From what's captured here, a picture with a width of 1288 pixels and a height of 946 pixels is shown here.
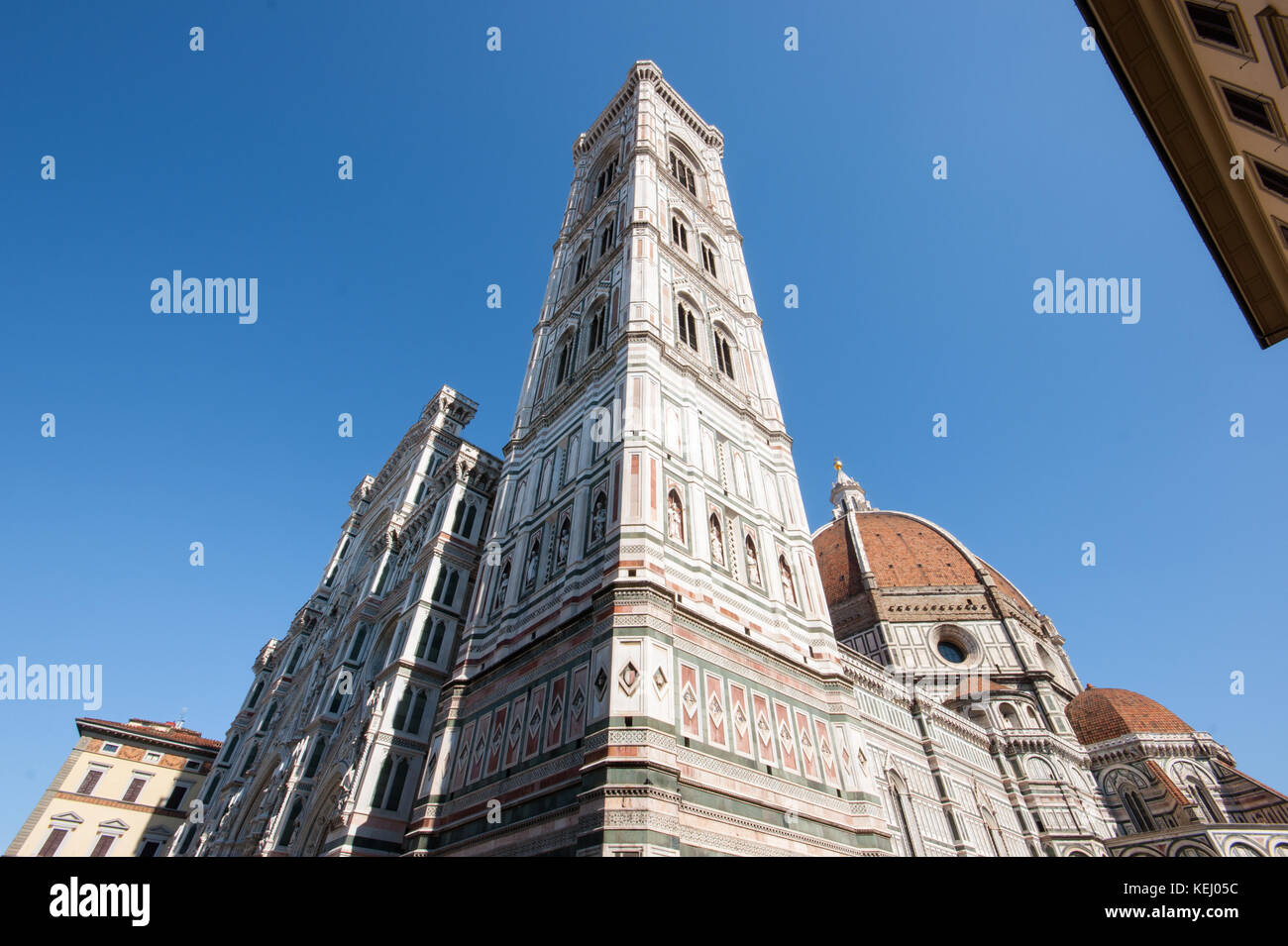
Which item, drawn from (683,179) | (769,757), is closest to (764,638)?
(769,757)

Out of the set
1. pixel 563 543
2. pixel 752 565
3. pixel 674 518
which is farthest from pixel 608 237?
pixel 752 565

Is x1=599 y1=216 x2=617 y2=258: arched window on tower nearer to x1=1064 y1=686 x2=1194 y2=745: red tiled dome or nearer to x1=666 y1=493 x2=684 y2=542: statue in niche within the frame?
x1=666 y1=493 x2=684 y2=542: statue in niche

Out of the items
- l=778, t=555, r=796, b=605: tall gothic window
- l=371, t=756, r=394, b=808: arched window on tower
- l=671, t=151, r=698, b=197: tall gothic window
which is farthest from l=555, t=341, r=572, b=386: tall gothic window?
l=371, t=756, r=394, b=808: arched window on tower

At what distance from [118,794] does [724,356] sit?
43440mm

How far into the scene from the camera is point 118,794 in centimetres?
3644

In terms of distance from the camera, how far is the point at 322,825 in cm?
1850

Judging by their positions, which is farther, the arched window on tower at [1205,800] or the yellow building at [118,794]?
the arched window on tower at [1205,800]

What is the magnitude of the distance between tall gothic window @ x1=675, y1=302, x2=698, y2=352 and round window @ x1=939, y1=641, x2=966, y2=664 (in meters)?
38.9

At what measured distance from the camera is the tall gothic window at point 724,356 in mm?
22366

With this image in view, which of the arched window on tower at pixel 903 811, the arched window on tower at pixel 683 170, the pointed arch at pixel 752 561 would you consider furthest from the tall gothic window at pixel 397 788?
the arched window on tower at pixel 683 170

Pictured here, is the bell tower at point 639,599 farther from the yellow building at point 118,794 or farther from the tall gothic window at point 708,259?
the yellow building at point 118,794

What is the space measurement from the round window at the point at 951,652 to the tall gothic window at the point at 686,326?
38.9 m

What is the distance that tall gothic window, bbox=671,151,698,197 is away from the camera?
30469 millimetres

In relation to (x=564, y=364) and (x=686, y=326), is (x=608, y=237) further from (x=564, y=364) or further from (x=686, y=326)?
(x=686, y=326)
